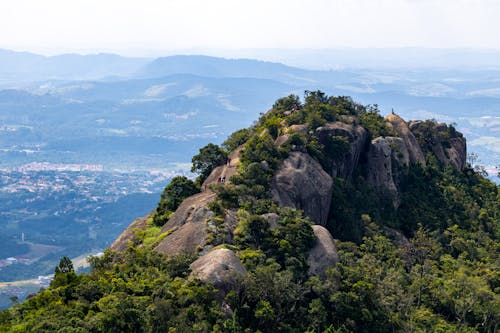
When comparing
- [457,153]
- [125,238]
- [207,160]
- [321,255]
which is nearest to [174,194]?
[125,238]

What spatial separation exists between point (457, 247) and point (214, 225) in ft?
84.5

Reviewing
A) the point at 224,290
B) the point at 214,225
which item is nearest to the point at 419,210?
the point at 214,225

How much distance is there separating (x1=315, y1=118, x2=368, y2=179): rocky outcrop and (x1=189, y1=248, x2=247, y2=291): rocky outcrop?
23.5 meters

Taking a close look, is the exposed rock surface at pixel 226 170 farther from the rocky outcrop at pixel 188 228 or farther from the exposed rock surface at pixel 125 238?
the exposed rock surface at pixel 125 238

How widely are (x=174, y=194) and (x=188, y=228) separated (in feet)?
35.1

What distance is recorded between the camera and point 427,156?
68.2 metres

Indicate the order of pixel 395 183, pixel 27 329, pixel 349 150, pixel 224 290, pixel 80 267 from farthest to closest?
pixel 80 267
pixel 395 183
pixel 349 150
pixel 224 290
pixel 27 329

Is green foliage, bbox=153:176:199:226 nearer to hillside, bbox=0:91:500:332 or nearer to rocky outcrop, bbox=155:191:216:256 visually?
hillside, bbox=0:91:500:332

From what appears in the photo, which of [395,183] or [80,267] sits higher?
[395,183]

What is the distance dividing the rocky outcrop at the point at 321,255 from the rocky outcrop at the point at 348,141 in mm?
15939

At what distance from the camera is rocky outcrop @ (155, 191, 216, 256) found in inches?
1347

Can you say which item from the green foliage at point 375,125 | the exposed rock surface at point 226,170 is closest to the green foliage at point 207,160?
the exposed rock surface at point 226,170

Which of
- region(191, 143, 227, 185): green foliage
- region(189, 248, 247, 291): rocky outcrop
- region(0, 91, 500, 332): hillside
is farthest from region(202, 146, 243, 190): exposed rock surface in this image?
region(189, 248, 247, 291): rocky outcrop

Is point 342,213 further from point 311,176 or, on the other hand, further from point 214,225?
point 214,225
